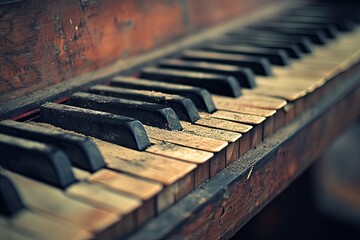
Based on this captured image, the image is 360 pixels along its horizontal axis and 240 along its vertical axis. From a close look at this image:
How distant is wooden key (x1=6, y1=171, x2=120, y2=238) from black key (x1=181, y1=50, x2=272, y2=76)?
1017 mm

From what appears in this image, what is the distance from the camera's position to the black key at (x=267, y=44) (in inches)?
78.5

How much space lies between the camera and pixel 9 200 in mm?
871

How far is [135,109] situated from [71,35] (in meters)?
0.36

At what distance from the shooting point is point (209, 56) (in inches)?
74.8

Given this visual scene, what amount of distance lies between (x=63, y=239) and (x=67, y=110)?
529mm

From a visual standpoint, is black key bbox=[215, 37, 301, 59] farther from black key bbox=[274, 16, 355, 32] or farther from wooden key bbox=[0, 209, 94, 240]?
wooden key bbox=[0, 209, 94, 240]

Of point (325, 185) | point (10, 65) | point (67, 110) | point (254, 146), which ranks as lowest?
point (325, 185)

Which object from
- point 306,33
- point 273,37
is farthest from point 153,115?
point 306,33

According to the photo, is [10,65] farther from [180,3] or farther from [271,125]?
[180,3]

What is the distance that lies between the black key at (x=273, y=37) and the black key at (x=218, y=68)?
1.50 ft

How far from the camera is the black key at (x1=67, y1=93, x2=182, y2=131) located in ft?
4.10

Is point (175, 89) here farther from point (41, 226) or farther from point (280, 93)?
point (41, 226)

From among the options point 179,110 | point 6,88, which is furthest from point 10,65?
point 179,110

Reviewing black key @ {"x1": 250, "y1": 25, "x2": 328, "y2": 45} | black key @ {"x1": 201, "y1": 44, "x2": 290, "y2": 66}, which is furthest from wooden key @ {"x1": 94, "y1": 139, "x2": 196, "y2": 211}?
black key @ {"x1": 250, "y1": 25, "x2": 328, "y2": 45}
